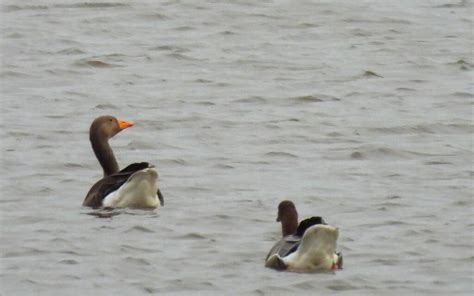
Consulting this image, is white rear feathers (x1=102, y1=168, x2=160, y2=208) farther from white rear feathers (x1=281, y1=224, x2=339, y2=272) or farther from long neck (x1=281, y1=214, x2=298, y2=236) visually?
white rear feathers (x1=281, y1=224, x2=339, y2=272)

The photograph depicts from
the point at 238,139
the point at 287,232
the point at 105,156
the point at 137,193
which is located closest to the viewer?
the point at 287,232

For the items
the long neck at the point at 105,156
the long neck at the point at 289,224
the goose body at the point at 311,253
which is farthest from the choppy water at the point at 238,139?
the long neck at the point at 105,156

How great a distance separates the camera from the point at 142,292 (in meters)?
11.6

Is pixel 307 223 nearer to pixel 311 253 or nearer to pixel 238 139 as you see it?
pixel 311 253

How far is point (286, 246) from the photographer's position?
1223cm

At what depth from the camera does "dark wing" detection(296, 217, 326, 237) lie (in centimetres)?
1201

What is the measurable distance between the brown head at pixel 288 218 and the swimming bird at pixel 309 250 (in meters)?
0.44

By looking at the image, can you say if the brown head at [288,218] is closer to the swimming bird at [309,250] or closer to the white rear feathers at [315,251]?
the swimming bird at [309,250]

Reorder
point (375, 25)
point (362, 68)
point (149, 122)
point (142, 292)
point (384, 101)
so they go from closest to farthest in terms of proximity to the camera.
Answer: point (142, 292), point (149, 122), point (384, 101), point (362, 68), point (375, 25)

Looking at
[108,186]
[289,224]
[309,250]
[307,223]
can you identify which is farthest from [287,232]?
[108,186]

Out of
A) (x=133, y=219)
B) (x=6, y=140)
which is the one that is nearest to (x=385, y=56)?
(x=6, y=140)

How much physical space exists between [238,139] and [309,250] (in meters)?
6.07

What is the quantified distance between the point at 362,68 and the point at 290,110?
9.14ft

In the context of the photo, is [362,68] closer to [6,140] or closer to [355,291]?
[6,140]
